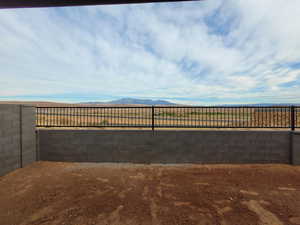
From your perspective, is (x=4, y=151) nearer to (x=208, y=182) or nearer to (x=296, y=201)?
(x=208, y=182)

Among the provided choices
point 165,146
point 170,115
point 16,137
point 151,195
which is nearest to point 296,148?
point 165,146

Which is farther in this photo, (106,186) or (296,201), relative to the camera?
(106,186)

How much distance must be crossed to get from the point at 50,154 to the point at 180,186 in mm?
5332

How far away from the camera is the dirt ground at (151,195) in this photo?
2.88m

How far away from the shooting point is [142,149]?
19.4 feet

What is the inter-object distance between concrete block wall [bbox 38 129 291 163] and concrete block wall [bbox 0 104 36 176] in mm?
442

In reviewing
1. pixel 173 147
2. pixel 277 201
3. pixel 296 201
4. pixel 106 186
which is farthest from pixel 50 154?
pixel 296 201

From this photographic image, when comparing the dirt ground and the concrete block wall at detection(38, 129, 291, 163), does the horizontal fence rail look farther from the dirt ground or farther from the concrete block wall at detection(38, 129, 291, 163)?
the dirt ground

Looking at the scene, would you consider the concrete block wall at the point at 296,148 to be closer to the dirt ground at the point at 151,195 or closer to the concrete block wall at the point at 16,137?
the dirt ground at the point at 151,195

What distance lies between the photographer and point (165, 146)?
5.89 m

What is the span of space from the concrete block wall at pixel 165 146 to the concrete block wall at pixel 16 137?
1.45 feet

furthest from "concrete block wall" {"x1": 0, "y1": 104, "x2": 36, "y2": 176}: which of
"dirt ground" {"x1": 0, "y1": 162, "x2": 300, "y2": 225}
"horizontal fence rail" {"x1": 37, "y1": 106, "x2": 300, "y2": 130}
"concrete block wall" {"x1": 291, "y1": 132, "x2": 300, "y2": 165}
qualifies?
"concrete block wall" {"x1": 291, "y1": 132, "x2": 300, "y2": 165}

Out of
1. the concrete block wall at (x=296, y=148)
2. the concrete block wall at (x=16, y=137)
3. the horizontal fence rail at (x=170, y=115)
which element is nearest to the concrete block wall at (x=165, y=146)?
the concrete block wall at (x=296, y=148)

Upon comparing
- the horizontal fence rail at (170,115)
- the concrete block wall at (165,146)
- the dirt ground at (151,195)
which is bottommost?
the dirt ground at (151,195)
